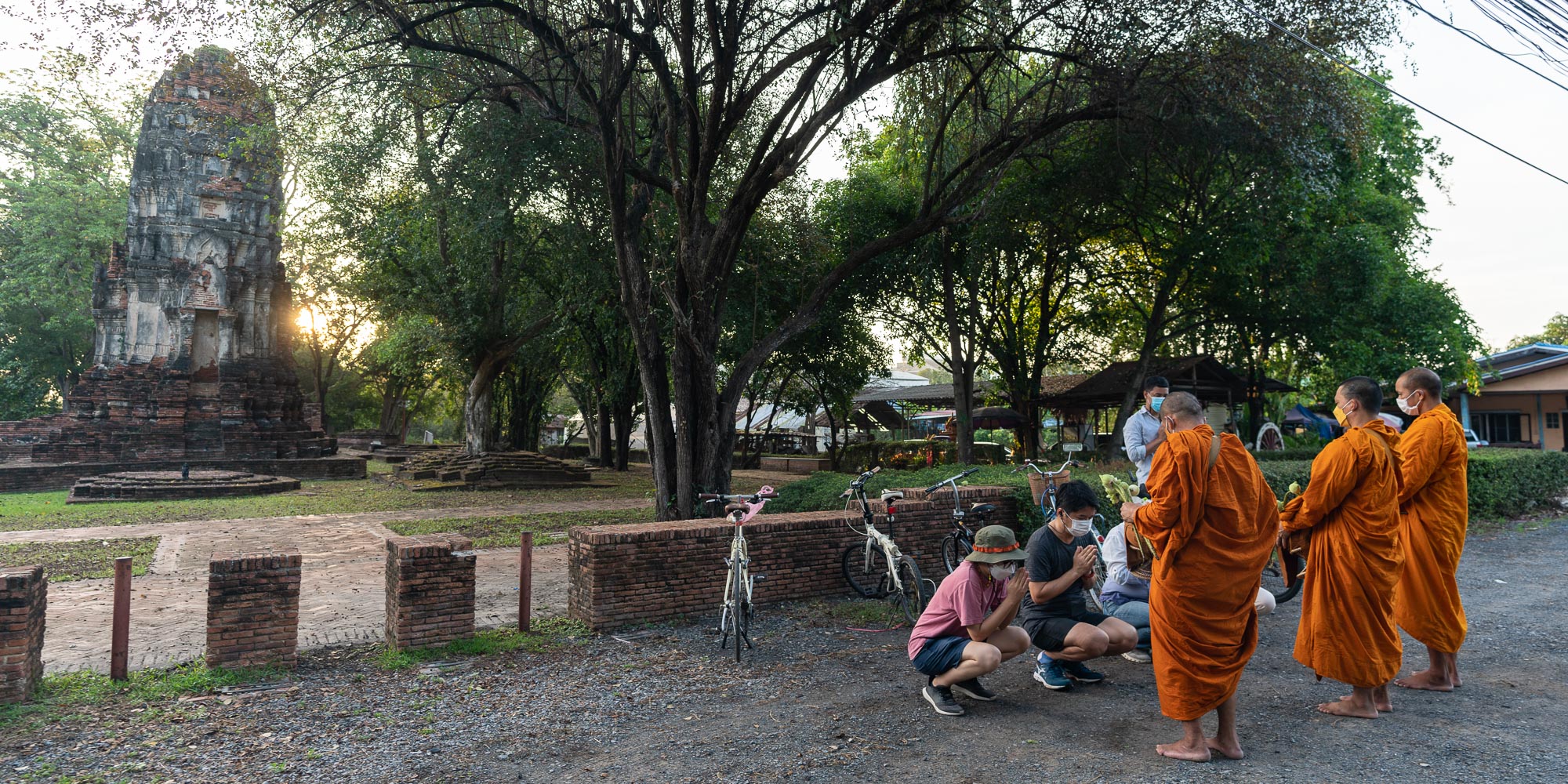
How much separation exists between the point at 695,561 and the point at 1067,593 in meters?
3.34

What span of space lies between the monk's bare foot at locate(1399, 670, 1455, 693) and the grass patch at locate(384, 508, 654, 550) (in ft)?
30.9

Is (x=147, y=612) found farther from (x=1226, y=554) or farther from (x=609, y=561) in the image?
(x=1226, y=554)

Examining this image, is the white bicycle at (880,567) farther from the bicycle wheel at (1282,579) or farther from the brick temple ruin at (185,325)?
the brick temple ruin at (185,325)

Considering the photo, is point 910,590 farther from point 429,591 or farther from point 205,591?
point 205,591

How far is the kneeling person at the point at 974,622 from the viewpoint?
15.7 ft

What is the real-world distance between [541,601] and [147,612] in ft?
11.0

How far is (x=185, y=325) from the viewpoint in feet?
85.0

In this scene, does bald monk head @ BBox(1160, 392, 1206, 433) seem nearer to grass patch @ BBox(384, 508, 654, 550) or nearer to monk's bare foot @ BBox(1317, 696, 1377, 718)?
monk's bare foot @ BBox(1317, 696, 1377, 718)

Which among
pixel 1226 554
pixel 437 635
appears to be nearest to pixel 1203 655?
pixel 1226 554

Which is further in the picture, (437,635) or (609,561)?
(609,561)

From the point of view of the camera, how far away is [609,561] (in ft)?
23.5

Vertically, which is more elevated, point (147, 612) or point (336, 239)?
point (336, 239)

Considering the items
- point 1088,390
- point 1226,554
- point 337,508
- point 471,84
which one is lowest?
point 337,508

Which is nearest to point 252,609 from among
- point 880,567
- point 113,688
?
point 113,688
